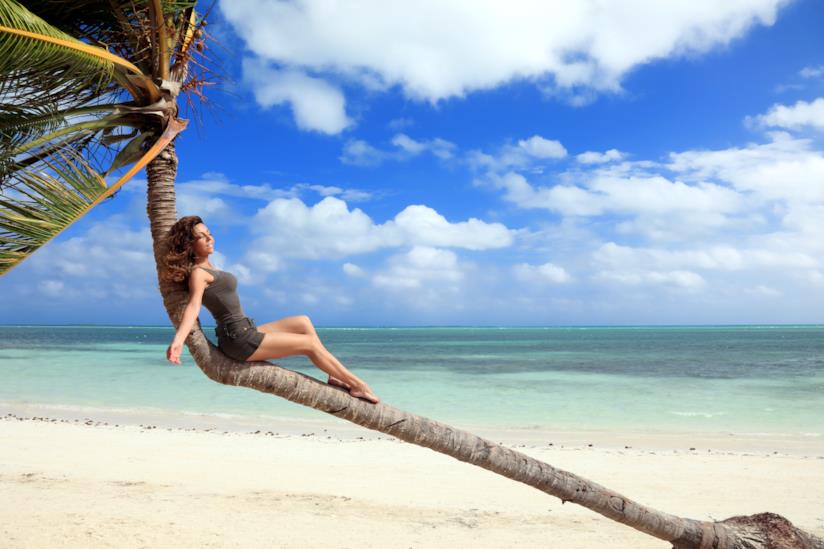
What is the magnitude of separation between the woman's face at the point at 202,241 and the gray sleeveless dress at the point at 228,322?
109 mm

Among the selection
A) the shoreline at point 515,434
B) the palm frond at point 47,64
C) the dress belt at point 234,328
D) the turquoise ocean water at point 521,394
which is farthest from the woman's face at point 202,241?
the turquoise ocean water at point 521,394

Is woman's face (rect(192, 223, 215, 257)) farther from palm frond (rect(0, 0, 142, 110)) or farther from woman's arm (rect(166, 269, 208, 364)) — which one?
palm frond (rect(0, 0, 142, 110))

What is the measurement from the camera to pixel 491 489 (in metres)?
8.52

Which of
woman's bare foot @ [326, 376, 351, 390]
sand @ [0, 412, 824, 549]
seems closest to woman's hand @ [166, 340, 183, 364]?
woman's bare foot @ [326, 376, 351, 390]

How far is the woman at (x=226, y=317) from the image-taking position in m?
3.74

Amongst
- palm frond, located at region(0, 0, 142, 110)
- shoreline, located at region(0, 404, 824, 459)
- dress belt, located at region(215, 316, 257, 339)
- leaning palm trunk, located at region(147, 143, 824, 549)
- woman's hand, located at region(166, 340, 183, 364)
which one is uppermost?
palm frond, located at region(0, 0, 142, 110)

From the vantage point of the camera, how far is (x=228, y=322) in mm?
3896

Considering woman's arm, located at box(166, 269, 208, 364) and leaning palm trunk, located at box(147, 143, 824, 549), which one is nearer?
woman's arm, located at box(166, 269, 208, 364)

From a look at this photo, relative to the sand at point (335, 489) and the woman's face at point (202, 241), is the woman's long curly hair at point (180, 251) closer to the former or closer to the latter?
the woman's face at point (202, 241)

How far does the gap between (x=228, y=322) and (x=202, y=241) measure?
52 centimetres

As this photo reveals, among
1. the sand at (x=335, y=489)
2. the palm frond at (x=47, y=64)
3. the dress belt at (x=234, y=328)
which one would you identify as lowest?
the sand at (x=335, y=489)

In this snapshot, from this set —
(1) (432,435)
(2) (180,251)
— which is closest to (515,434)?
(1) (432,435)

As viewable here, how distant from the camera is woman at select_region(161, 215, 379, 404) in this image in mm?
3740

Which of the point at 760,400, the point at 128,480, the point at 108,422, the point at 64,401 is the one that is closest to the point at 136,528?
the point at 128,480
